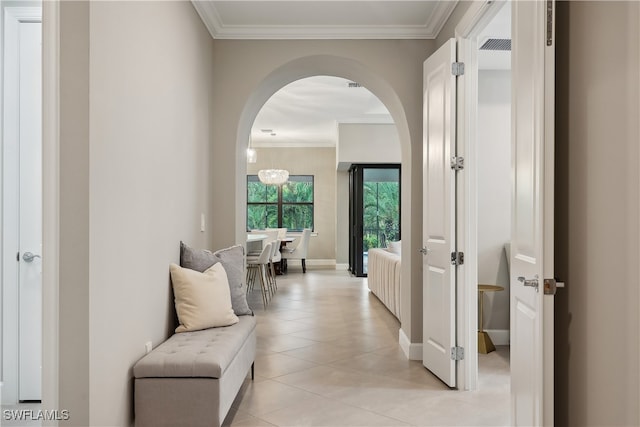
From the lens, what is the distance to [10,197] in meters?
2.79

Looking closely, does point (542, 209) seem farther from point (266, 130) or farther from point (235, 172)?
point (266, 130)

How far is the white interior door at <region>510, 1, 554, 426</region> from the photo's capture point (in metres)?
1.89

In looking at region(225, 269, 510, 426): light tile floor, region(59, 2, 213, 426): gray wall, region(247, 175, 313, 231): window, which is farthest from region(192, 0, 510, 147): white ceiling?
region(247, 175, 313, 231): window

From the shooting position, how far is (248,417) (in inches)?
112

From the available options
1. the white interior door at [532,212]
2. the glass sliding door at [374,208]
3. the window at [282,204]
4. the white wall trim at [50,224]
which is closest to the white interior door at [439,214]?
the white interior door at [532,212]

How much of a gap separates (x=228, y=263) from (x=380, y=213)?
633cm

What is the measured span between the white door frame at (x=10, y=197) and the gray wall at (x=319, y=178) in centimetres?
854

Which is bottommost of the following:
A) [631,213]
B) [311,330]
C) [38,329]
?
[311,330]

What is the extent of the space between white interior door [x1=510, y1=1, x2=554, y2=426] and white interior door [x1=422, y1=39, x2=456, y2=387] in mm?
1071

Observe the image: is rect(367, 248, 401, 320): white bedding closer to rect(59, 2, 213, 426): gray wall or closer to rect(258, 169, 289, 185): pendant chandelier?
rect(59, 2, 213, 426): gray wall

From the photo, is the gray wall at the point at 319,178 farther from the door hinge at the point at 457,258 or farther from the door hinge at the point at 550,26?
the door hinge at the point at 550,26

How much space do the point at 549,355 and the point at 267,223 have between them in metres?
9.92

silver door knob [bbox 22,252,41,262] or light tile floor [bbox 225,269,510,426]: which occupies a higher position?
silver door knob [bbox 22,252,41,262]

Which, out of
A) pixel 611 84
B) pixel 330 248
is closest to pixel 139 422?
pixel 611 84
